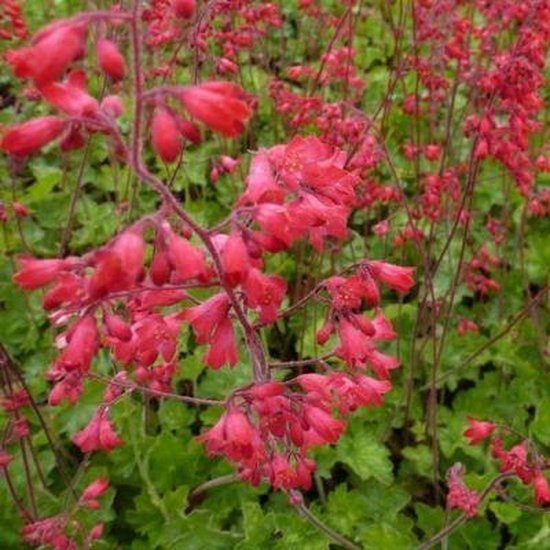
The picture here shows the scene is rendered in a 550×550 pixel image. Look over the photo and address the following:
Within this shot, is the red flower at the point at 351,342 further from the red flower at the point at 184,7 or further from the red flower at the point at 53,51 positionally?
the red flower at the point at 53,51

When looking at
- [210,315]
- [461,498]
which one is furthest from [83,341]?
[461,498]

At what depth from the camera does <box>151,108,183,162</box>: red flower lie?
4.63 ft

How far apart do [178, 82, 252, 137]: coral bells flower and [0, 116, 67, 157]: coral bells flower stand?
234 mm

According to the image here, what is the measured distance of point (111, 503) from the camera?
3217mm

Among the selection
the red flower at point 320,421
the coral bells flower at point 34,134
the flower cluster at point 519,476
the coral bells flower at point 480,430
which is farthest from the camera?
the coral bells flower at point 480,430

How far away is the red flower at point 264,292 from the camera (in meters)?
1.68

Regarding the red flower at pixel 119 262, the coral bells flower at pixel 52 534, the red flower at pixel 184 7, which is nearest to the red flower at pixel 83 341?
the red flower at pixel 119 262

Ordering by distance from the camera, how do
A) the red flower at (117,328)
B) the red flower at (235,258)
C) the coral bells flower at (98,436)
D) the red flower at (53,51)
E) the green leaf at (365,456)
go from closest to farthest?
1. the red flower at (53,51)
2. the red flower at (235,258)
3. the red flower at (117,328)
4. the coral bells flower at (98,436)
5. the green leaf at (365,456)

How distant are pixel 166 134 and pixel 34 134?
24cm

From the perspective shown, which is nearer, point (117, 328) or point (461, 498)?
point (117, 328)

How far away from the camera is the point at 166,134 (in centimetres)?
141

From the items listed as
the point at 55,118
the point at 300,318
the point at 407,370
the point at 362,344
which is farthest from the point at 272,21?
the point at 55,118

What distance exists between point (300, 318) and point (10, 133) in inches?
105

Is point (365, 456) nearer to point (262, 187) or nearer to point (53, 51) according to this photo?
point (262, 187)
